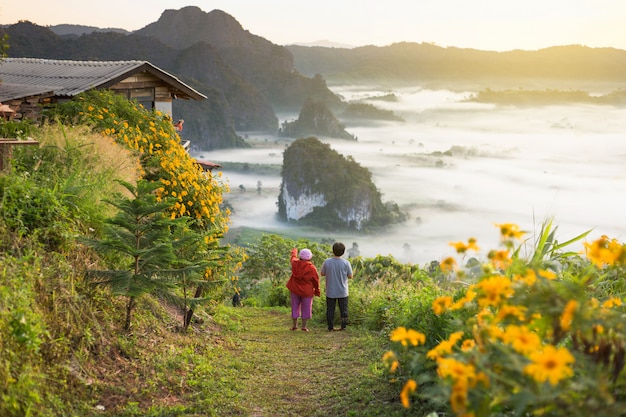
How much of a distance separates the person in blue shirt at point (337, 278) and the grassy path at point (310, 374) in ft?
1.19

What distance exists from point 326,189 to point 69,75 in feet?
331

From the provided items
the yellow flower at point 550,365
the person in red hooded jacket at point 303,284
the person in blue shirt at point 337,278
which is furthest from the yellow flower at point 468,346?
the person in red hooded jacket at point 303,284

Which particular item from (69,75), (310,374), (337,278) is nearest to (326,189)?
(69,75)

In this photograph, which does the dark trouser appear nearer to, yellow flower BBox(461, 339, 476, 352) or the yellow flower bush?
the yellow flower bush

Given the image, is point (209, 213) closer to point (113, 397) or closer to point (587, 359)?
point (113, 397)

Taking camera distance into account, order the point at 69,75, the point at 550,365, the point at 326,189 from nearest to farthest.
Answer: the point at 550,365, the point at 69,75, the point at 326,189

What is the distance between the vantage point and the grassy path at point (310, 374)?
5.29 m

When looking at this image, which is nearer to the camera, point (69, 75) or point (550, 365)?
point (550, 365)

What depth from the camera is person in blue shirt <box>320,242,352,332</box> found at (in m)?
9.03

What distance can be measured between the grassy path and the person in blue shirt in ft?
1.19

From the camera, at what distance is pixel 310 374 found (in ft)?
21.4

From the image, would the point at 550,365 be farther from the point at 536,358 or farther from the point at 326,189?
the point at 326,189

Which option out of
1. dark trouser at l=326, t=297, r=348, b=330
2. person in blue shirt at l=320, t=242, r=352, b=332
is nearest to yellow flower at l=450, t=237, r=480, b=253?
person in blue shirt at l=320, t=242, r=352, b=332

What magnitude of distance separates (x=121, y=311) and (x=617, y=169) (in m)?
206
